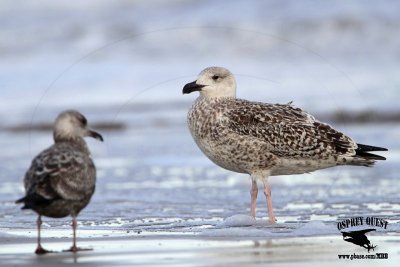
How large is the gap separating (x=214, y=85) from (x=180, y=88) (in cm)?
1403

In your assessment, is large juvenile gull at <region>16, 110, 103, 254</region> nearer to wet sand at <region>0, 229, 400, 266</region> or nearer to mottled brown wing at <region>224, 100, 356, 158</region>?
wet sand at <region>0, 229, 400, 266</region>

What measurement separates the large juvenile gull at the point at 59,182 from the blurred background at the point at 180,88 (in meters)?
1.45

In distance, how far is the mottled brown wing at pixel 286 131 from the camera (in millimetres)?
9539

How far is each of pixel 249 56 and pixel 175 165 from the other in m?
14.9

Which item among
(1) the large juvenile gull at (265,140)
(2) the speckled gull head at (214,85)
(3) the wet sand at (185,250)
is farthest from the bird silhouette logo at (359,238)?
(2) the speckled gull head at (214,85)

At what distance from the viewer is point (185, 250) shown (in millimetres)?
7340

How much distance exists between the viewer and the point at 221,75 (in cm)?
1007

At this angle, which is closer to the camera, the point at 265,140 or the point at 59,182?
the point at 59,182

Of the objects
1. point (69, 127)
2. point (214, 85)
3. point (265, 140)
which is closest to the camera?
point (69, 127)

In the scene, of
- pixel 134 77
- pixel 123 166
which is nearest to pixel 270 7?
pixel 134 77

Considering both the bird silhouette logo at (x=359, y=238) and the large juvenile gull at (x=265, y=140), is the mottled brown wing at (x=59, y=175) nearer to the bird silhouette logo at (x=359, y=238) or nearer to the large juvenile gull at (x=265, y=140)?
the bird silhouette logo at (x=359, y=238)

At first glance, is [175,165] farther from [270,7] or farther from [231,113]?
[270,7]

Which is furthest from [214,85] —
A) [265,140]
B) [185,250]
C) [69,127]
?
[185,250]

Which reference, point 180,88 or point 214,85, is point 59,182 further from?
point 180,88
